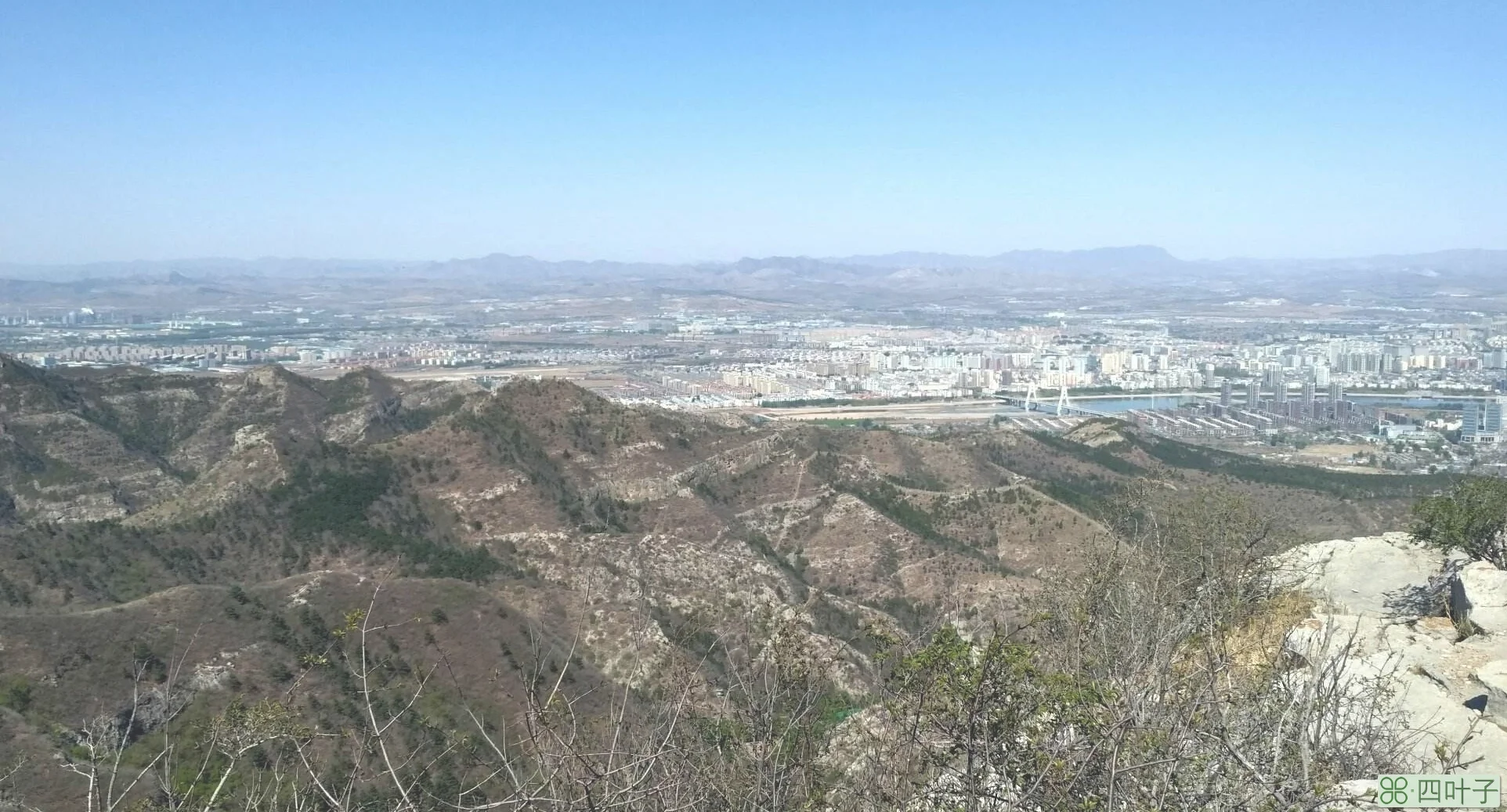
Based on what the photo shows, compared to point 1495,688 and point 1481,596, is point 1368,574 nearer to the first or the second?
point 1481,596

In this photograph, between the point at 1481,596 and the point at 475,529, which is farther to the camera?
the point at 475,529

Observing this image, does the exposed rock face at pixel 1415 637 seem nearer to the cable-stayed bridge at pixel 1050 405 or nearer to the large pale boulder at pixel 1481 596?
the large pale boulder at pixel 1481 596

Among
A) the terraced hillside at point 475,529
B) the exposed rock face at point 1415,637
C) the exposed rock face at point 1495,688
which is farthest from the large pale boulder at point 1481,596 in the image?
the terraced hillside at point 475,529

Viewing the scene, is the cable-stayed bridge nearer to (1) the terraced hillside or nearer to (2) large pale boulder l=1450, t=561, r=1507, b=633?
(1) the terraced hillside

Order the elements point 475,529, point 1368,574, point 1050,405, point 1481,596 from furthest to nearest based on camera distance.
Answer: point 1050,405
point 475,529
point 1368,574
point 1481,596

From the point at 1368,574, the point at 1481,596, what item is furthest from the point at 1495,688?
the point at 1368,574

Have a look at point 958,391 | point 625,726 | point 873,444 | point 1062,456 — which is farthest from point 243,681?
point 958,391
